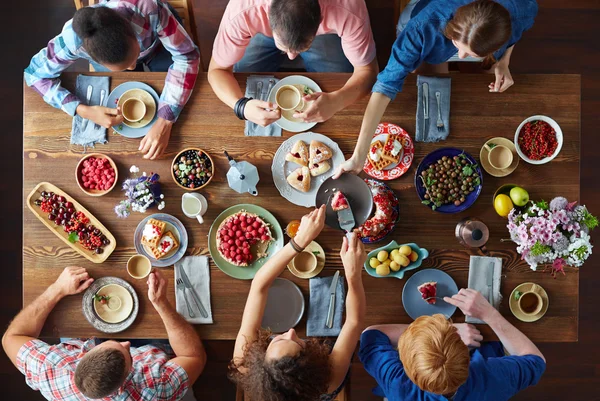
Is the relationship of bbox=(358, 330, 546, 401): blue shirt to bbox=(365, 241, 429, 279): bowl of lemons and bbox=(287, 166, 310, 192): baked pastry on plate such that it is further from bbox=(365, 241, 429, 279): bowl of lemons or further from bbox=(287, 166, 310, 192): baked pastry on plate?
bbox=(287, 166, 310, 192): baked pastry on plate

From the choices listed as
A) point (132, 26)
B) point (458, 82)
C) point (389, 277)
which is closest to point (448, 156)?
point (458, 82)

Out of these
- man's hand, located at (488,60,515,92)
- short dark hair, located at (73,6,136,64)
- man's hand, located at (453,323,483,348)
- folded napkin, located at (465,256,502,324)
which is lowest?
man's hand, located at (453,323,483,348)

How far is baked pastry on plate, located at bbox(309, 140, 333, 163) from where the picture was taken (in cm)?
199

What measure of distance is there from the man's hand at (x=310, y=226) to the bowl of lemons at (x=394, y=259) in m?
0.28

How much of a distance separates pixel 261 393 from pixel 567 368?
7.53 ft

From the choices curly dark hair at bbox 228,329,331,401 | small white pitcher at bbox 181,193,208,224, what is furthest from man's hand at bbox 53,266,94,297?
curly dark hair at bbox 228,329,331,401

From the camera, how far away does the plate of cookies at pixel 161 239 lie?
1971 mm

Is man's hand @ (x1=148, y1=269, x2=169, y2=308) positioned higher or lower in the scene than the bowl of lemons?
lower

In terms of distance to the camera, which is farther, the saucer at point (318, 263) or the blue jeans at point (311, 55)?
the blue jeans at point (311, 55)

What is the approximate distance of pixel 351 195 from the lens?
1934 millimetres

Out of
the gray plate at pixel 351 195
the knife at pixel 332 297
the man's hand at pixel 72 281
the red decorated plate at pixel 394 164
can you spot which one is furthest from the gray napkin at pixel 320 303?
the man's hand at pixel 72 281

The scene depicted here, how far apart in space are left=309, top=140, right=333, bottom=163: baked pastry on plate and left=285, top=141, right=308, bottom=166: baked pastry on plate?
1.1 inches

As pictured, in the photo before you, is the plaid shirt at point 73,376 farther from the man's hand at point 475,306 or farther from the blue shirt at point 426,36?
the blue shirt at point 426,36

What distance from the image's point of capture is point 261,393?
5.52ft
